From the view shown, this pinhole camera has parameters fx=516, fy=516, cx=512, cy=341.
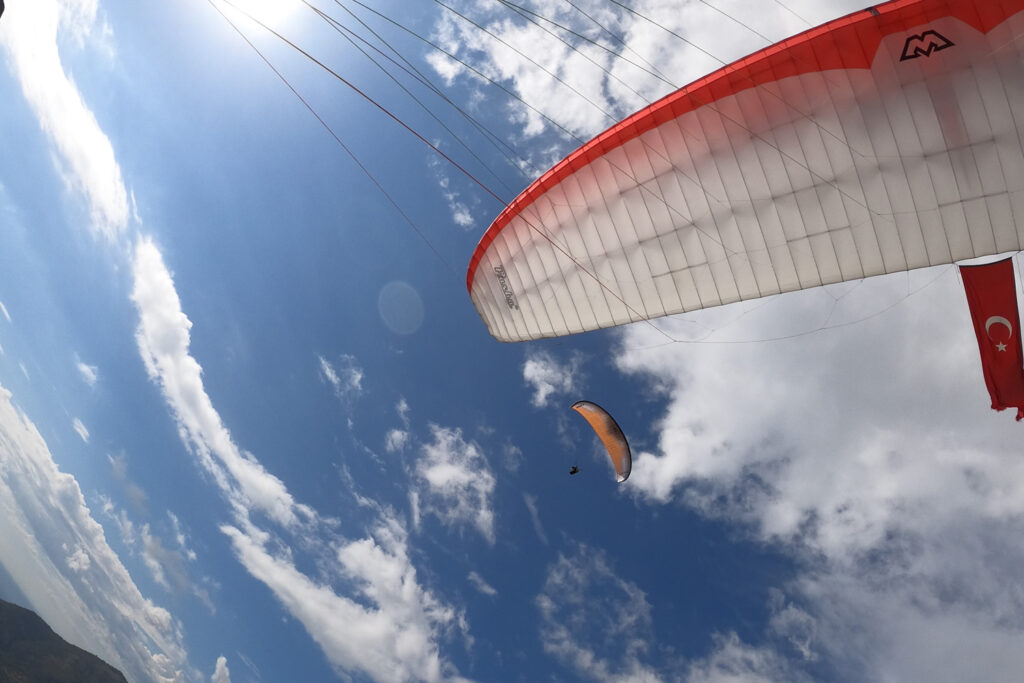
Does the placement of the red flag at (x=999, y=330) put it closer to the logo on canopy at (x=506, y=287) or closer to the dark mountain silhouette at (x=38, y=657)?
the logo on canopy at (x=506, y=287)

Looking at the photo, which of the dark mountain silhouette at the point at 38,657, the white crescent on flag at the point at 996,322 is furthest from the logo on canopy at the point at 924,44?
the dark mountain silhouette at the point at 38,657

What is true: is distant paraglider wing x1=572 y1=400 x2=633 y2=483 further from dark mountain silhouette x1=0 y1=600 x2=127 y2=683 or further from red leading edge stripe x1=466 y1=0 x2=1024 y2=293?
dark mountain silhouette x1=0 y1=600 x2=127 y2=683

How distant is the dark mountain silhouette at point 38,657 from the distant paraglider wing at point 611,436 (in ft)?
465

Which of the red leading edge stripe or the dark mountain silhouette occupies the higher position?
the red leading edge stripe

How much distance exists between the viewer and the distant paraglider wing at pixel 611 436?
1476 cm

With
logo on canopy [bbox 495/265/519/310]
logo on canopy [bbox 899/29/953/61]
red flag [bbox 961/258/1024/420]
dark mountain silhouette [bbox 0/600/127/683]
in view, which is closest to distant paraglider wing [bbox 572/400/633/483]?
logo on canopy [bbox 495/265/519/310]

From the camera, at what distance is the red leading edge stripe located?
682cm

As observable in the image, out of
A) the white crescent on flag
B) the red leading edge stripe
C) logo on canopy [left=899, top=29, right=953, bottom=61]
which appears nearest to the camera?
the red leading edge stripe

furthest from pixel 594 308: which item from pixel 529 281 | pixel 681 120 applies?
pixel 681 120

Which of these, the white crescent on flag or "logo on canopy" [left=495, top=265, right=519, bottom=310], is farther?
"logo on canopy" [left=495, top=265, right=519, bottom=310]

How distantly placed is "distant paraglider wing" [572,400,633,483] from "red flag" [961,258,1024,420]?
8174 millimetres

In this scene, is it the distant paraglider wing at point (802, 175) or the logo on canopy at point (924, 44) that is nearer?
the logo on canopy at point (924, 44)

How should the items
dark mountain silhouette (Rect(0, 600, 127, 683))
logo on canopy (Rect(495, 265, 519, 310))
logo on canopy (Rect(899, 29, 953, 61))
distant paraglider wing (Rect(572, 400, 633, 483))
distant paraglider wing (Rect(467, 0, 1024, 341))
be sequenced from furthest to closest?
dark mountain silhouette (Rect(0, 600, 127, 683))
distant paraglider wing (Rect(572, 400, 633, 483))
logo on canopy (Rect(495, 265, 519, 310))
distant paraglider wing (Rect(467, 0, 1024, 341))
logo on canopy (Rect(899, 29, 953, 61))

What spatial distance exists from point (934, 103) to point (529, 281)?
25.3ft
